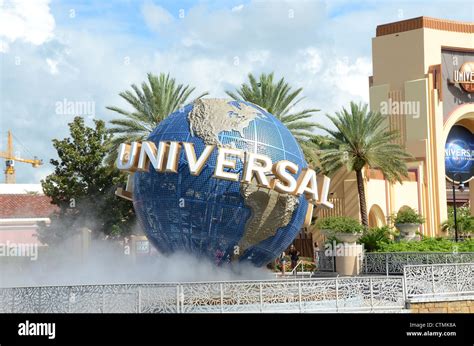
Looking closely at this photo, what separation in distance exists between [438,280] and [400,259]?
7695mm

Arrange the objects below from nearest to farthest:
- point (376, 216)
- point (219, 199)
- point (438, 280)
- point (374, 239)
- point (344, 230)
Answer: point (219, 199), point (438, 280), point (344, 230), point (374, 239), point (376, 216)

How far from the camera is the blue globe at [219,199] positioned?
20.7 meters

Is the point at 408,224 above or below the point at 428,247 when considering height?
above

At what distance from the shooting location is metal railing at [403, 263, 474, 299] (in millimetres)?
20609

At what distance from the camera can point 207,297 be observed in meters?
17.6

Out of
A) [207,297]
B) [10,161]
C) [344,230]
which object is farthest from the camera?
[10,161]

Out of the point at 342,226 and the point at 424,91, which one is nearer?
the point at 342,226

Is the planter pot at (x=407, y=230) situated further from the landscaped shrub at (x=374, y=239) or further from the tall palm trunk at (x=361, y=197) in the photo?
the landscaped shrub at (x=374, y=239)

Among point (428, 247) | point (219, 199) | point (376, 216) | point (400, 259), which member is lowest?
point (400, 259)

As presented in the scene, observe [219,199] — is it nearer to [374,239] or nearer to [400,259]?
[400,259]

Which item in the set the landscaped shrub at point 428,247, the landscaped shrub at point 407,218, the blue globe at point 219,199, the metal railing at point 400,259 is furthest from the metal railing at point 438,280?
the landscaped shrub at point 407,218

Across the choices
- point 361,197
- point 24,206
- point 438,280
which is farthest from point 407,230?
point 24,206

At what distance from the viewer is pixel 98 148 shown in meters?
38.7
